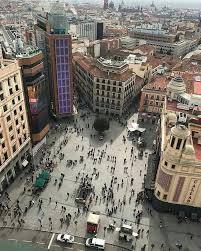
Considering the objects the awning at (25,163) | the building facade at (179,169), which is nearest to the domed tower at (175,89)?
the building facade at (179,169)

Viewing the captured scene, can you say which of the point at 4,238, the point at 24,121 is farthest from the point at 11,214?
Result: the point at 24,121

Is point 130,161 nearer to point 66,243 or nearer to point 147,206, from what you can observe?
point 147,206

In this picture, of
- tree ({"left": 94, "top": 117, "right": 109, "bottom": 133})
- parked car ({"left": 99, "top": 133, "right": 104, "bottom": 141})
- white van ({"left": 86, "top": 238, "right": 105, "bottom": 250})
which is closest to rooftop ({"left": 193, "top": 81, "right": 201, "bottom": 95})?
tree ({"left": 94, "top": 117, "right": 109, "bottom": 133})

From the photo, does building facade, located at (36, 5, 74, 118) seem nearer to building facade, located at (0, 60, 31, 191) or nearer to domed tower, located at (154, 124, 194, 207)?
building facade, located at (0, 60, 31, 191)

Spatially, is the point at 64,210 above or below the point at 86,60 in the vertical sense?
below

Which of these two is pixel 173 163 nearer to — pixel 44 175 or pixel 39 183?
pixel 44 175

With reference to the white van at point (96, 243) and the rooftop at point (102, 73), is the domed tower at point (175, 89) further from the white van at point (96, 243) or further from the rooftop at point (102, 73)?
the white van at point (96, 243)

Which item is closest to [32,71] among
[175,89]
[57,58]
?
[57,58]
